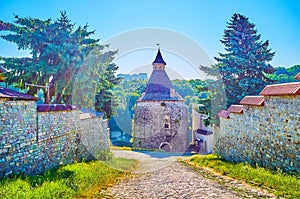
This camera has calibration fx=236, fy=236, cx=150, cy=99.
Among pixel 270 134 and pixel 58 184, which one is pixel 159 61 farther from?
pixel 58 184

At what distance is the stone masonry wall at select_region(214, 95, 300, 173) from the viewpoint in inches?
214

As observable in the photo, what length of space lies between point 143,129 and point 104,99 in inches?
Result: 245

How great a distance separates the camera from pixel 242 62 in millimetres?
14359

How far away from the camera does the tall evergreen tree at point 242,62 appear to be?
14.1 m

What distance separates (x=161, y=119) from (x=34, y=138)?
1550 cm

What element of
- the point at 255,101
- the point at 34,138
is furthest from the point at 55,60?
the point at 255,101

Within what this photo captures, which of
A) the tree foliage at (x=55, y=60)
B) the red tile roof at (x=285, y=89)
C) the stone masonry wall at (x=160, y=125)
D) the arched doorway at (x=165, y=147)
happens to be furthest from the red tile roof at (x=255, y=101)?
the arched doorway at (x=165, y=147)

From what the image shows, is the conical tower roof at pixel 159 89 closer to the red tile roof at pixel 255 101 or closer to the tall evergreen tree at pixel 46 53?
the tall evergreen tree at pixel 46 53

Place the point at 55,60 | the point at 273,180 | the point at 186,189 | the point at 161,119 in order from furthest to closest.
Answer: the point at 161,119
the point at 55,60
the point at 186,189
the point at 273,180

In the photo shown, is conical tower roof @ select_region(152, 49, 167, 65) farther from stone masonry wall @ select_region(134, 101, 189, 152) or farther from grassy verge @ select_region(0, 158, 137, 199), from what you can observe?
grassy verge @ select_region(0, 158, 137, 199)

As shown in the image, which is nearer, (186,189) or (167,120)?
(186,189)

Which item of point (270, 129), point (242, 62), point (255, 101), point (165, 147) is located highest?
point (242, 62)

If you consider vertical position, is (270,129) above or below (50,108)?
below

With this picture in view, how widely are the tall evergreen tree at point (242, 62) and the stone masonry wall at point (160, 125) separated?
6.48 meters
